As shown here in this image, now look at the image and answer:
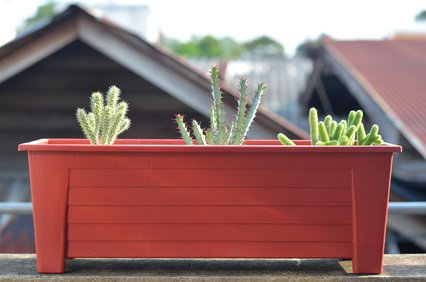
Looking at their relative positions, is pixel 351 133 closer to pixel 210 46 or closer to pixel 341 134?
pixel 341 134

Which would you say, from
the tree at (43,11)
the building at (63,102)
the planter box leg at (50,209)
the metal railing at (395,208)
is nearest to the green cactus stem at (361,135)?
the metal railing at (395,208)

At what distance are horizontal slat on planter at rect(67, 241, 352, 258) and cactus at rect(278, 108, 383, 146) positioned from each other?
22cm

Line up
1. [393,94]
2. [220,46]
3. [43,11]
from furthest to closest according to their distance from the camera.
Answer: [43,11] < [220,46] < [393,94]

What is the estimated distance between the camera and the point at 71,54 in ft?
12.9

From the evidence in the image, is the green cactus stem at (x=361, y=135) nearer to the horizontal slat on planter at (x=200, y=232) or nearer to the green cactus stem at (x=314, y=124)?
the green cactus stem at (x=314, y=124)

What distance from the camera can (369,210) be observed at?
4.29ft

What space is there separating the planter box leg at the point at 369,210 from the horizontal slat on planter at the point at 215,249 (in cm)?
3

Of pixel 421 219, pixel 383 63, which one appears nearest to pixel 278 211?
pixel 421 219

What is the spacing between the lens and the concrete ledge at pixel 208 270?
1285 mm

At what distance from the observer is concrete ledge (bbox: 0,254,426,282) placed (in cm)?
129

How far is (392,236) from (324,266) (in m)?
3.09

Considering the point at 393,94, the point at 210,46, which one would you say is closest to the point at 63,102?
the point at 393,94

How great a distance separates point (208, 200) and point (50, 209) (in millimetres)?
328

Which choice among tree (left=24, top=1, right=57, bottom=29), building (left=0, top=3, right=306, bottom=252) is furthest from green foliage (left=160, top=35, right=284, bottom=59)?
building (left=0, top=3, right=306, bottom=252)
